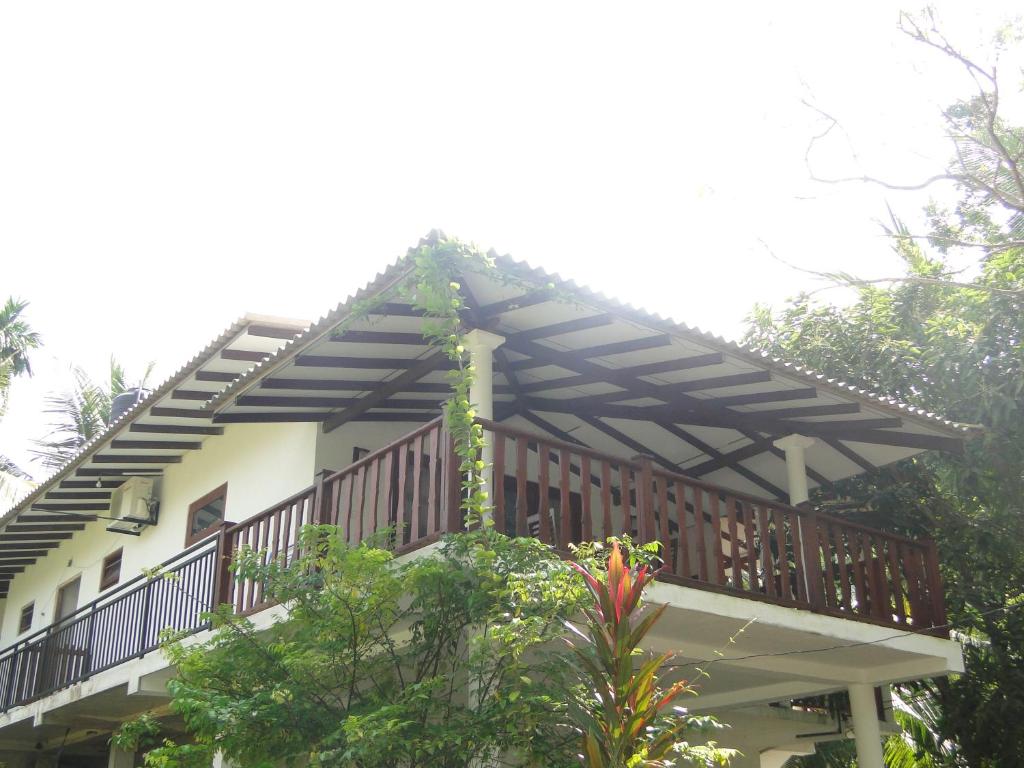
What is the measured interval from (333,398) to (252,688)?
4067mm

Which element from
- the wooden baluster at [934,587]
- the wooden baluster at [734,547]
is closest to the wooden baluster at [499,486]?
the wooden baluster at [734,547]

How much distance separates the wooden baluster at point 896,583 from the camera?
32.7 feet

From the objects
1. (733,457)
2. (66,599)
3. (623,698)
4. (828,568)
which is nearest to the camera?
(623,698)

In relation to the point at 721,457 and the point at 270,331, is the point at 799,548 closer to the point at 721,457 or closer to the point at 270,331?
the point at 721,457

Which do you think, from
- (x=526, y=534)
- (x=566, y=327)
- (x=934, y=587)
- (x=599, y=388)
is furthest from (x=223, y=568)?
(x=934, y=587)

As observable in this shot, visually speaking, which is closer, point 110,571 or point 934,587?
point 934,587

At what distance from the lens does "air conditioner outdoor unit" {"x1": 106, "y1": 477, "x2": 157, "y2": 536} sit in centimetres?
1488

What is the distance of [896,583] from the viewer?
10.1 metres

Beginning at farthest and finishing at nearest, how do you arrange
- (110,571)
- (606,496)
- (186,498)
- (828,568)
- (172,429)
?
(110,571) → (186,498) → (172,429) → (828,568) → (606,496)

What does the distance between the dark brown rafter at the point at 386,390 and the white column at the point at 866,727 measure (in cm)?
518

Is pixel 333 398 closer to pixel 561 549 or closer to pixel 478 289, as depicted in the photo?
pixel 478 289

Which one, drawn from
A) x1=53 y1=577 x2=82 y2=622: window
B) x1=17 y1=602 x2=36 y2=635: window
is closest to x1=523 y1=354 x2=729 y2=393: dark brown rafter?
x1=53 y1=577 x2=82 y2=622: window

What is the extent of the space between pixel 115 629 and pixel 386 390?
4762 mm

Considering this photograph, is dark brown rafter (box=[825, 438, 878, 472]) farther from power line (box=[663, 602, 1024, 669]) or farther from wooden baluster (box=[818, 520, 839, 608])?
power line (box=[663, 602, 1024, 669])
